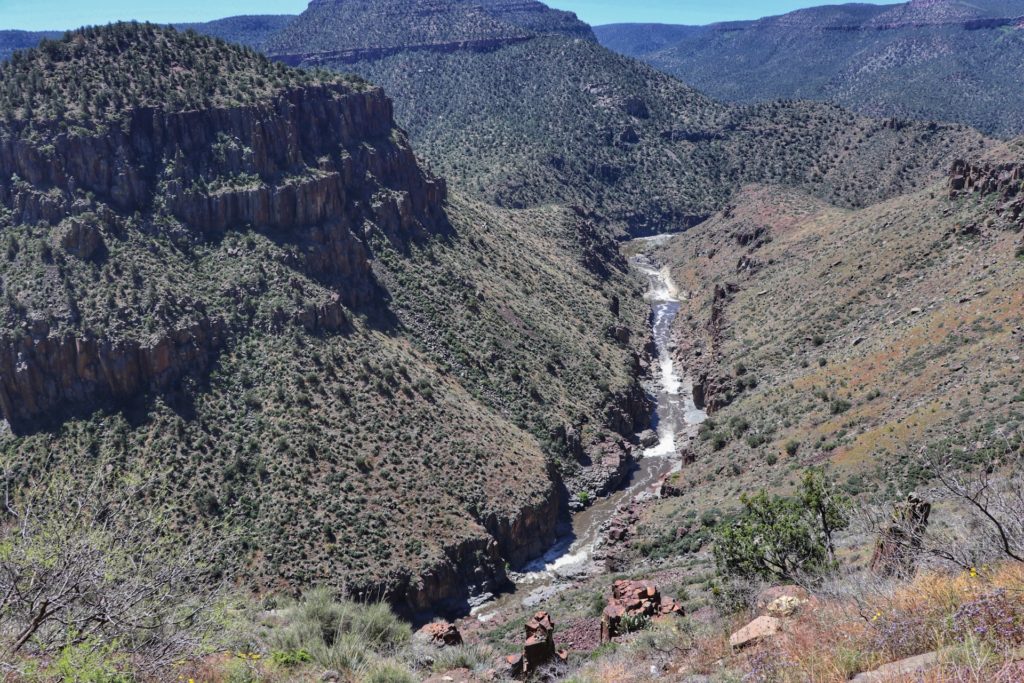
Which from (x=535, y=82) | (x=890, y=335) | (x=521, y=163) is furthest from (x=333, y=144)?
(x=535, y=82)

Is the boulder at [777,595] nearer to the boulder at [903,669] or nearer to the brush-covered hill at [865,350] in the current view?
the brush-covered hill at [865,350]

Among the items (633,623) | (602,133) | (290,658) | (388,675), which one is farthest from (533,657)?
(602,133)

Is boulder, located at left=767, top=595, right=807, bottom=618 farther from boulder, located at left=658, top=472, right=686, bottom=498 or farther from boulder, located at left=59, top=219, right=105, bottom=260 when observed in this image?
boulder, located at left=59, top=219, right=105, bottom=260

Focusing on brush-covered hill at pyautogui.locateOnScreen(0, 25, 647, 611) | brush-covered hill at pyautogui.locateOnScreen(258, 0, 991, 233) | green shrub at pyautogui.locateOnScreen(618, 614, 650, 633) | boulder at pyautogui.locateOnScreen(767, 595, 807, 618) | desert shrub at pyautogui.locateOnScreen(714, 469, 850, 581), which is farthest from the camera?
brush-covered hill at pyautogui.locateOnScreen(258, 0, 991, 233)

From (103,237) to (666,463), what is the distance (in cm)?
4207

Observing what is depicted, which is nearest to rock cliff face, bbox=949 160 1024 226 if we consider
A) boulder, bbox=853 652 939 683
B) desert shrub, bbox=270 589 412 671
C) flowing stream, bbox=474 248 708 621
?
flowing stream, bbox=474 248 708 621

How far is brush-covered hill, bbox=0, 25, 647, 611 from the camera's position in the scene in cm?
4219

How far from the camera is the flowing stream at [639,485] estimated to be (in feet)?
153

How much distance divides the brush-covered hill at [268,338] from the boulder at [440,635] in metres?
8.79

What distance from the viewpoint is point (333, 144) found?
213 ft

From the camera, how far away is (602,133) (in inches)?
5709

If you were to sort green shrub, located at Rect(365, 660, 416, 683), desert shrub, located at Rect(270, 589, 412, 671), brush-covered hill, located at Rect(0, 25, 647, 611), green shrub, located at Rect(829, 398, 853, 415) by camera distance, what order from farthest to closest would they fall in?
1. green shrub, located at Rect(829, 398, 853, 415)
2. brush-covered hill, located at Rect(0, 25, 647, 611)
3. desert shrub, located at Rect(270, 589, 412, 671)
4. green shrub, located at Rect(365, 660, 416, 683)

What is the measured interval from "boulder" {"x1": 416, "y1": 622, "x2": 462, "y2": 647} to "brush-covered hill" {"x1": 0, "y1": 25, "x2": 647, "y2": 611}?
8.79 meters

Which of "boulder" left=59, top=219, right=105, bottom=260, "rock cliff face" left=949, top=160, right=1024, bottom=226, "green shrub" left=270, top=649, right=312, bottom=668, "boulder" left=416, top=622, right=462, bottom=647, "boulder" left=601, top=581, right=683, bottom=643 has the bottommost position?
"boulder" left=416, top=622, right=462, bottom=647
